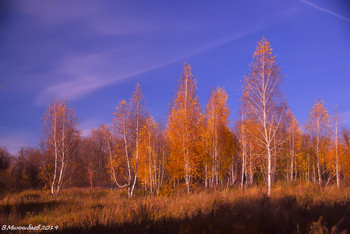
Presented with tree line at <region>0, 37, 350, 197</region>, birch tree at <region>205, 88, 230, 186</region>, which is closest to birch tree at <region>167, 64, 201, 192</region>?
tree line at <region>0, 37, 350, 197</region>

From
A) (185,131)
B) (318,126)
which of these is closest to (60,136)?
(185,131)

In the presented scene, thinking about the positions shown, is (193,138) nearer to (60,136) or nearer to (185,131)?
(185,131)

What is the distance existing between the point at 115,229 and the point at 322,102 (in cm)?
2510

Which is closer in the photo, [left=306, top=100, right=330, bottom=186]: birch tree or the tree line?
the tree line

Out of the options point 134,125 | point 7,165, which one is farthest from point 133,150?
point 7,165

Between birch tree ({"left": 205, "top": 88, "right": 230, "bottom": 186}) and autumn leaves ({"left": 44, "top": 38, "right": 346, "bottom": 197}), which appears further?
birch tree ({"left": 205, "top": 88, "right": 230, "bottom": 186})

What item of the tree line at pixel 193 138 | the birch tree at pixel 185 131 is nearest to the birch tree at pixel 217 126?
the tree line at pixel 193 138

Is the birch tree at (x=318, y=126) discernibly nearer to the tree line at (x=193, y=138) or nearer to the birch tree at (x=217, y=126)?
the tree line at (x=193, y=138)

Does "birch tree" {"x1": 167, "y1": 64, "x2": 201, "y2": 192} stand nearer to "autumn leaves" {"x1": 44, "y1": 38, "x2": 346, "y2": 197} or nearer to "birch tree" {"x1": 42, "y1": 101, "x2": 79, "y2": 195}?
"autumn leaves" {"x1": 44, "y1": 38, "x2": 346, "y2": 197}

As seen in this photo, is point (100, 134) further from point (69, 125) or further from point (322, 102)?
point (322, 102)

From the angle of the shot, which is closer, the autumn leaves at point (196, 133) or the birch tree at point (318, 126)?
the autumn leaves at point (196, 133)

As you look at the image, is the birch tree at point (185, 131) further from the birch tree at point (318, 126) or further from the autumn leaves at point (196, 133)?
the birch tree at point (318, 126)

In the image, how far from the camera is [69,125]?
68.7 ft

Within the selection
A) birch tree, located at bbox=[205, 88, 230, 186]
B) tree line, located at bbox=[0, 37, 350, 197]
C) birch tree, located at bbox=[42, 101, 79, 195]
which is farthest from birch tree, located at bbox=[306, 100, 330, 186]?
birch tree, located at bbox=[42, 101, 79, 195]
